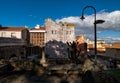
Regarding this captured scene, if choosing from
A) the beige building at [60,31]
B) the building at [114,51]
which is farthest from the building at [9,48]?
the building at [114,51]

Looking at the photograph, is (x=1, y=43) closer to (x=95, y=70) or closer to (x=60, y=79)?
(x=60, y=79)

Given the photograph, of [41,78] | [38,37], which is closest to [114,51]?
[38,37]

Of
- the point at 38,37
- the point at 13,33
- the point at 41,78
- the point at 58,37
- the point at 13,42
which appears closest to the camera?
the point at 41,78

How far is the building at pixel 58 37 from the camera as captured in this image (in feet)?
201

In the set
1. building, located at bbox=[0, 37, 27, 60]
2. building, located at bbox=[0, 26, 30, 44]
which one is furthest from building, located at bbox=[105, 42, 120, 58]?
building, located at bbox=[0, 26, 30, 44]

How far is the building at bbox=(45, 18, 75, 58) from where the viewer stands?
6128 centimetres

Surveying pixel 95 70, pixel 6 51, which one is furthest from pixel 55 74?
pixel 6 51

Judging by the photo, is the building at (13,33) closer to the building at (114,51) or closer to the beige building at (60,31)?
the beige building at (60,31)

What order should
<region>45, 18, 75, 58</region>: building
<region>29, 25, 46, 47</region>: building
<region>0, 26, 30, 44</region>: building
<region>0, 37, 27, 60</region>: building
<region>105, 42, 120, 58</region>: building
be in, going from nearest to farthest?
<region>0, 37, 27, 60</region>: building, <region>105, 42, 120, 58</region>: building, <region>45, 18, 75, 58</region>: building, <region>0, 26, 30, 44</region>: building, <region>29, 25, 46, 47</region>: building

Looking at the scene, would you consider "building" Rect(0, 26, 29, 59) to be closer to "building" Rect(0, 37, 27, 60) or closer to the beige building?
"building" Rect(0, 37, 27, 60)

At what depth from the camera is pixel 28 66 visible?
71.9 ft

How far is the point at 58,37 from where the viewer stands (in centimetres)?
6356

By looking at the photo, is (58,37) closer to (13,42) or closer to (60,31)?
(60,31)

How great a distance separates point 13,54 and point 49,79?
28.5 metres
